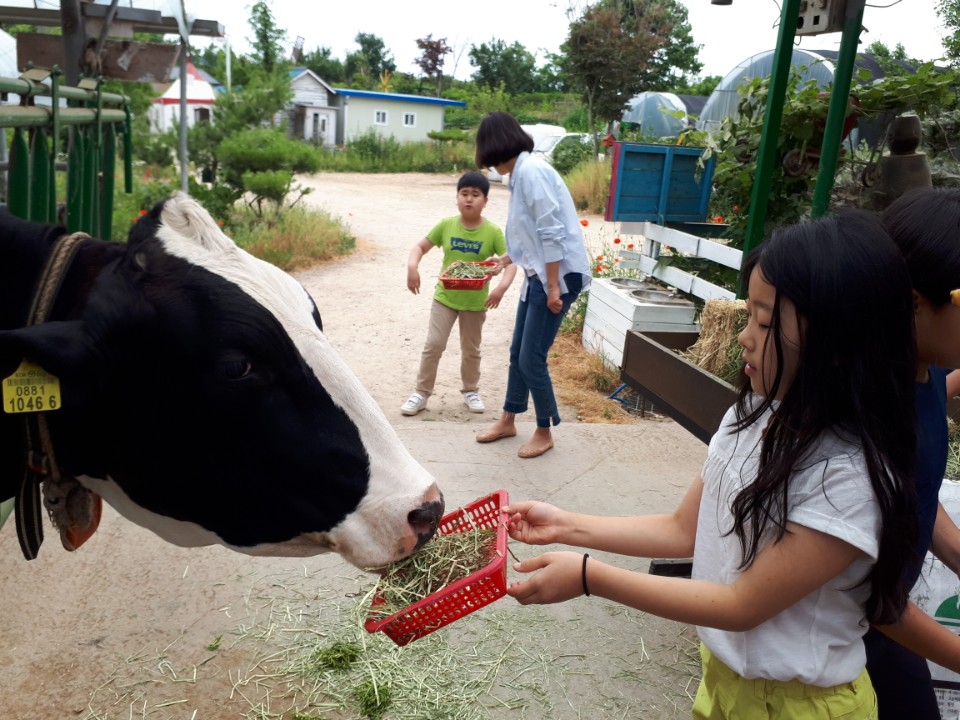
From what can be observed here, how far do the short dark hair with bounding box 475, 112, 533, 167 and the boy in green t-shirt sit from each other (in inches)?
33.3

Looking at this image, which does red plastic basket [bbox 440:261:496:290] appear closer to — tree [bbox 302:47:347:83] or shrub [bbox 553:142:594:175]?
shrub [bbox 553:142:594:175]

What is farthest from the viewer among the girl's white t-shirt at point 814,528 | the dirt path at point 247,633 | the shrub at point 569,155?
the shrub at point 569,155

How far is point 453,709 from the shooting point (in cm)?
267

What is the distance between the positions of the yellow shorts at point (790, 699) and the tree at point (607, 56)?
77.1 feet

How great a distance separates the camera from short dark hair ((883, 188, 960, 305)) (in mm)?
1690

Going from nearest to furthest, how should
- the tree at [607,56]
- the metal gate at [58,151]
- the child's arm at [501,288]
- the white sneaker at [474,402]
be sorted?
the metal gate at [58,151], the child's arm at [501,288], the white sneaker at [474,402], the tree at [607,56]

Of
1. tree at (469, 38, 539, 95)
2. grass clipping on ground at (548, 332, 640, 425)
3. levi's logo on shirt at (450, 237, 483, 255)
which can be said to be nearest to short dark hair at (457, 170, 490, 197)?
levi's logo on shirt at (450, 237, 483, 255)

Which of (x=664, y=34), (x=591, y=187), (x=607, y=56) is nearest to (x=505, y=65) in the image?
(x=664, y=34)

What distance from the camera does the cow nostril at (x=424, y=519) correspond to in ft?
5.52

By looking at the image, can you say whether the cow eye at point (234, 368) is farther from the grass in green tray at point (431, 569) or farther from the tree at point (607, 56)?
the tree at point (607, 56)

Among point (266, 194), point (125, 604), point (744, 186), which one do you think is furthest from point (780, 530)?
point (266, 194)

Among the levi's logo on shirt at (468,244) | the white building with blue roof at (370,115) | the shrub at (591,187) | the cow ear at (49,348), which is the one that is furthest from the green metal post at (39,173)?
the white building with blue roof at (370,115)

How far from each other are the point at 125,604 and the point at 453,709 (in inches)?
53.7

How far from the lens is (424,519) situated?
1.69m
